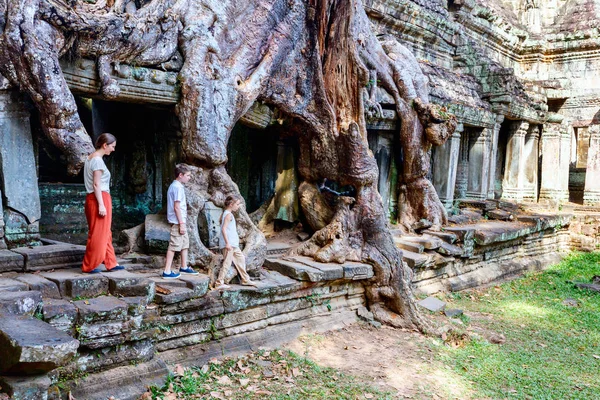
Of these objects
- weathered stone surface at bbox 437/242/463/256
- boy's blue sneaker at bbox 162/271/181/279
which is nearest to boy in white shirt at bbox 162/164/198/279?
boy's blue sneaker at bbox 162/271/181/279

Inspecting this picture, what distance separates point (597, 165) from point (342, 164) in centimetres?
1026

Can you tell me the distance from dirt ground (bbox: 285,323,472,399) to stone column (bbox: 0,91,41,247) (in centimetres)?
287

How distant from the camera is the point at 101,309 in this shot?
4266 mm

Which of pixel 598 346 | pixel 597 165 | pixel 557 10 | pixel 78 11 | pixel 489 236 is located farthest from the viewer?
pixel 557 10

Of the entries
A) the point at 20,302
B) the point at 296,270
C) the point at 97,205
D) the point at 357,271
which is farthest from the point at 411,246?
the point at 20,302

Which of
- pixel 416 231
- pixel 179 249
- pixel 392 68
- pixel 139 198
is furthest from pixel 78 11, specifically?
pixel 416 231

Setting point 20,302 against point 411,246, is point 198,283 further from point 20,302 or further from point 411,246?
point 411,246

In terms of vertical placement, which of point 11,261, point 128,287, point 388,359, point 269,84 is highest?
point 269,84

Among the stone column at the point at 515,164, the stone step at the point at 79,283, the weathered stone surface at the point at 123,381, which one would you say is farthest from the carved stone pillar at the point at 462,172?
the stone step at the point at 79,283

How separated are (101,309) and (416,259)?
5133mm

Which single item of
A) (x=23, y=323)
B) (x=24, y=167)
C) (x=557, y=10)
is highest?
(x=557, y=10)

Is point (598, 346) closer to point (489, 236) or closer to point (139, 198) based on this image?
point (489, 236)

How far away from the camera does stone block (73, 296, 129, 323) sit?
417 cm

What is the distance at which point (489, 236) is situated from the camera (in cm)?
1026
